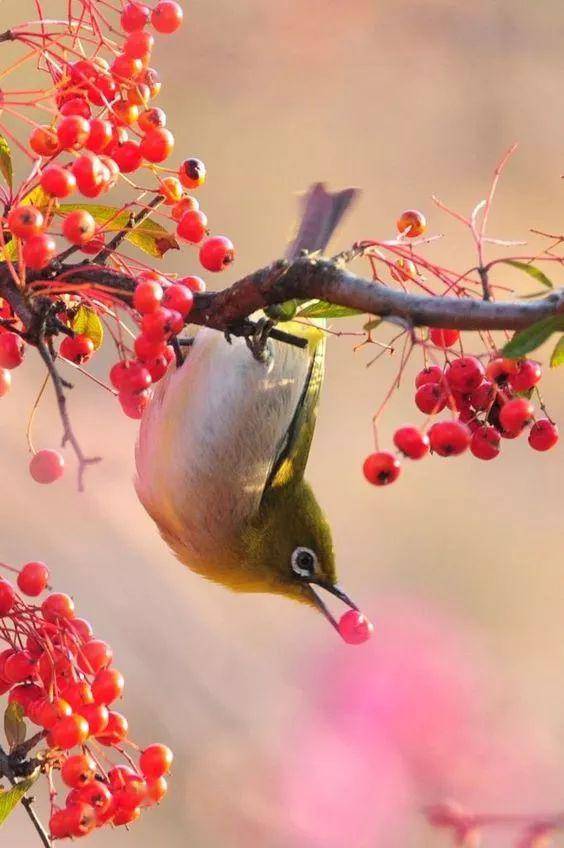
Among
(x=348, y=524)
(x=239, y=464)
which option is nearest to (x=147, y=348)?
(x=239, y=464)

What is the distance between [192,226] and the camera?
1.02m

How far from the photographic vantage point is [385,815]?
2.52 m

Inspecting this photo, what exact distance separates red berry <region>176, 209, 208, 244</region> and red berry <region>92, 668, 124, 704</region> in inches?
15.3

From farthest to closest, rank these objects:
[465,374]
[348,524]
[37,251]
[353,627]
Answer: [348,524]
[353,627]
[465,374]
[37,251]

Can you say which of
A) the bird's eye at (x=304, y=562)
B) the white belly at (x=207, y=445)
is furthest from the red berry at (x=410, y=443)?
the bird's eye at (x=304, y=562)

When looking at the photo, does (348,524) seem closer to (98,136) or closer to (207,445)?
(207,445)

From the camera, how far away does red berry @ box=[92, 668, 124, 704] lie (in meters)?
0.90

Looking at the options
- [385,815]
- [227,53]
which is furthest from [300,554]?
[227,53]

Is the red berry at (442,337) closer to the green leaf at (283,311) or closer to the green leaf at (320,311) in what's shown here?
the green leaf at (320,311)

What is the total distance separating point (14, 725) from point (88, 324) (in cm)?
39

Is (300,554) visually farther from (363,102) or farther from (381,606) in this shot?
(363,102)

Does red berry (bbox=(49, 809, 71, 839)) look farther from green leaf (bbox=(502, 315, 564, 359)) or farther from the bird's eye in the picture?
the bird's eye

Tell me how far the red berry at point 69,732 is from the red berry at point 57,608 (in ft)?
0.37

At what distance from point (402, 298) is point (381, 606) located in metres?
2.07
